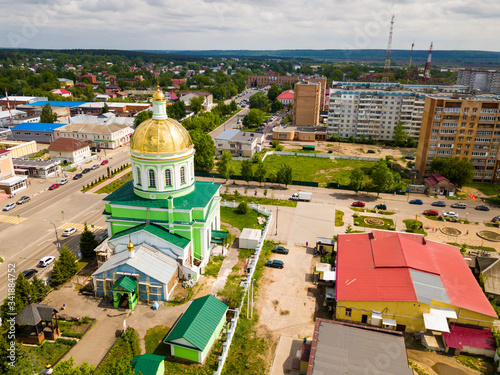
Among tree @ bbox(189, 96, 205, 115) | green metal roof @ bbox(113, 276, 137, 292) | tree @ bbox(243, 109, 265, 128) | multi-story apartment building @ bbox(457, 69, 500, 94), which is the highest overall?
multi-story apartment building @ bbox(457, 69, 500, 94)

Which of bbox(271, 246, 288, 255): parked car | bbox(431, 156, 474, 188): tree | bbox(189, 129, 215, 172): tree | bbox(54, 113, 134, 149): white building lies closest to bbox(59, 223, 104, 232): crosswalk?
bbox(271, 246, 288, 255): parked car

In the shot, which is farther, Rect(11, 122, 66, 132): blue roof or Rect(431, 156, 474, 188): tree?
Rect(11, 122, 66, 132): blue roof

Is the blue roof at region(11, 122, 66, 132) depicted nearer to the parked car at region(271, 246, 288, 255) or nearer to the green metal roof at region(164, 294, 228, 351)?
the parked car at region(271, 246, 288, 255)

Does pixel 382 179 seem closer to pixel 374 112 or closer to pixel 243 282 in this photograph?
pixel 243 282

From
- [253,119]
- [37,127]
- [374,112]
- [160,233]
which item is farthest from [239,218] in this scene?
[253,119]

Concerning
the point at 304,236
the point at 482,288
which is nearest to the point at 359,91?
the point at 304,236

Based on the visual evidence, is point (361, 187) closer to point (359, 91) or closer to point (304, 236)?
point (304, 236)
